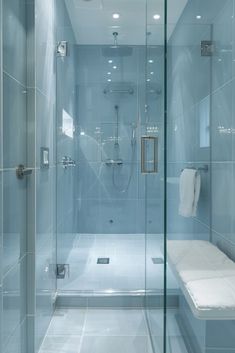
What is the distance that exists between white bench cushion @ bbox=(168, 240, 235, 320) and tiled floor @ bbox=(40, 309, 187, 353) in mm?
360

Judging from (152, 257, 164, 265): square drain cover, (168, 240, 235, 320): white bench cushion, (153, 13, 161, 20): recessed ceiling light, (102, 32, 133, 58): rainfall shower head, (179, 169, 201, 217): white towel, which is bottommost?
(152, 257, 164, 265): square drain cover

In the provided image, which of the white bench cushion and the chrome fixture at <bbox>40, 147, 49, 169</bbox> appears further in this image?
the chrome fixture at <bbox>40, 147, 49, 169</bbox>

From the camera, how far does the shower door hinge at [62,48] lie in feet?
8.05

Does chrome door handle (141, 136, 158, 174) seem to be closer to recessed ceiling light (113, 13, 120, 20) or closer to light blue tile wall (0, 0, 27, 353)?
light blue tile wall (0, 0, 27, 353)

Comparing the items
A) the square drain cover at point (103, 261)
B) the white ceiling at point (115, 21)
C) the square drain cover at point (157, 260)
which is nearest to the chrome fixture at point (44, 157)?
the square drain cover at point (157, 260)

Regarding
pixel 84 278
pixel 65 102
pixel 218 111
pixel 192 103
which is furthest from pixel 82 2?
pixel 84 278

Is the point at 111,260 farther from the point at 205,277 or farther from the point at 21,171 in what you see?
the point at 21,171

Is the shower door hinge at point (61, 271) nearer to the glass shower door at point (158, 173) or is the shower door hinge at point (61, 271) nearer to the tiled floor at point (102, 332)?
the tiled floor at point (102, 332)

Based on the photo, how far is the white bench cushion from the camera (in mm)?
1201

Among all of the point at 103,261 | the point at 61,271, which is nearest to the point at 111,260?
the point at 103,261

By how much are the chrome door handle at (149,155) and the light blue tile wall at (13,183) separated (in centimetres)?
87

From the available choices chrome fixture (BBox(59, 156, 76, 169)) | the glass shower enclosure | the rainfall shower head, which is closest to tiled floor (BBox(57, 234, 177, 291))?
the glass shower enclosure

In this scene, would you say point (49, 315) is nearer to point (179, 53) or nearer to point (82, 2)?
point (179, 53)

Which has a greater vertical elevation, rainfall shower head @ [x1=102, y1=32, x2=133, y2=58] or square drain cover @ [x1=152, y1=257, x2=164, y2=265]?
rainfall shower head @ [x1=102, y1=32, x2=133, y2=58]
